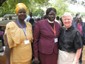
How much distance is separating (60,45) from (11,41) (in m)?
0.82

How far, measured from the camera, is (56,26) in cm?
438

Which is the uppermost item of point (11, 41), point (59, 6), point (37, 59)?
point (11, 41)

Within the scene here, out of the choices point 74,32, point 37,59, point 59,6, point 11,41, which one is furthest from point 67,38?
point 59,6

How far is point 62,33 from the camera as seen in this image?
4.34 m

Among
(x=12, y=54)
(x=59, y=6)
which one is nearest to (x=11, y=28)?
(x=12, y=54)

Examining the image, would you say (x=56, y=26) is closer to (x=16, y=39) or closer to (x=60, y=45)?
(x=60, y=45)

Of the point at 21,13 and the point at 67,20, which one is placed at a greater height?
the point at 21,13

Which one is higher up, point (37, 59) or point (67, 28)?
point (67, 28)

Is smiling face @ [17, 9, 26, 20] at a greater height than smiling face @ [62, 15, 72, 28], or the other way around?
smiling face @ [17, 9, 26, 20]

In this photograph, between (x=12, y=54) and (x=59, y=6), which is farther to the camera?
(x=59, y=6)

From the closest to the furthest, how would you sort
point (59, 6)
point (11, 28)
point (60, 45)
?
point (11, 28), point (60, 45), point (59, 6)

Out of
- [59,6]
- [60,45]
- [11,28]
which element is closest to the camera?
[11,28]

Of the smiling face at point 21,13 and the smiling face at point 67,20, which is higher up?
the smiling face at point 21,13

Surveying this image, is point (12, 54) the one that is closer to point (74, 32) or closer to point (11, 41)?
point (11, 41)
